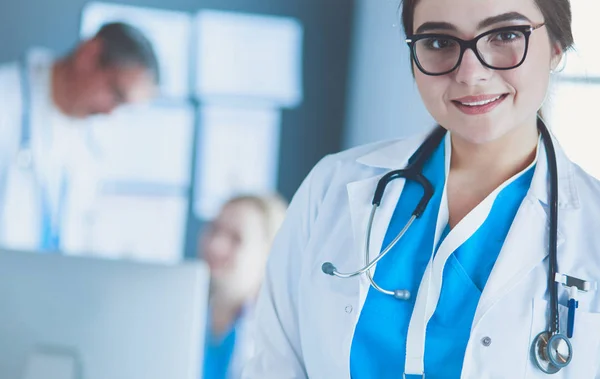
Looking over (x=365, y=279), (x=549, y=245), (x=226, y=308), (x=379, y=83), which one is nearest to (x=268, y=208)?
(x=226, y=308)

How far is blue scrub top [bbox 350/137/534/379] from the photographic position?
1.16 m

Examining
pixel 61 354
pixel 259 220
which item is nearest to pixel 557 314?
pixel 61 354

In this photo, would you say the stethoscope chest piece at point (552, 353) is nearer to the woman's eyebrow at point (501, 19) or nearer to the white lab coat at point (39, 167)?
the woman's eyebrow at point (501, 19)

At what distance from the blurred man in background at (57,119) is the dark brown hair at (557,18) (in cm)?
225

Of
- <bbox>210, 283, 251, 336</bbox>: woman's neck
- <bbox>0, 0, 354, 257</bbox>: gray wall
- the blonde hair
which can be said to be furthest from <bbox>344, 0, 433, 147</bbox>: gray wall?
<bbox>210, 283, 251, 336</bbox>: woman's neck

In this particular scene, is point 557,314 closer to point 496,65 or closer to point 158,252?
point 496,65

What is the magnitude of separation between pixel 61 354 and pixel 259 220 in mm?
2160

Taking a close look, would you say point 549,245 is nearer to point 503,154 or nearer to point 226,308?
point 503,154

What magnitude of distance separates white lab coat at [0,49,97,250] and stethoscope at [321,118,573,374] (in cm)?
224

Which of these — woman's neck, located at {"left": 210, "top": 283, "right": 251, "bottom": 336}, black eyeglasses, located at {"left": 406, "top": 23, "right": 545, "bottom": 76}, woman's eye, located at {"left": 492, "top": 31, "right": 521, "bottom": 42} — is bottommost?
woman's neck, located at {"left": 210, "top": 283, "right": 251, "bottom": 336}

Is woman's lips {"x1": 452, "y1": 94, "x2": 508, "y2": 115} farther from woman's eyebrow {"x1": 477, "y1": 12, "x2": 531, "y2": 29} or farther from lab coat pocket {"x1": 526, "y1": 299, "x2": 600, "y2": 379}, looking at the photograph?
lab coat pocket {"x1": 526, "y1": 299, "x2": 600, "y2": 379}

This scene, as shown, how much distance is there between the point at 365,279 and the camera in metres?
1.25

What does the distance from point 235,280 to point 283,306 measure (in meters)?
1.93

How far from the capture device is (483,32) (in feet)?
3.70
